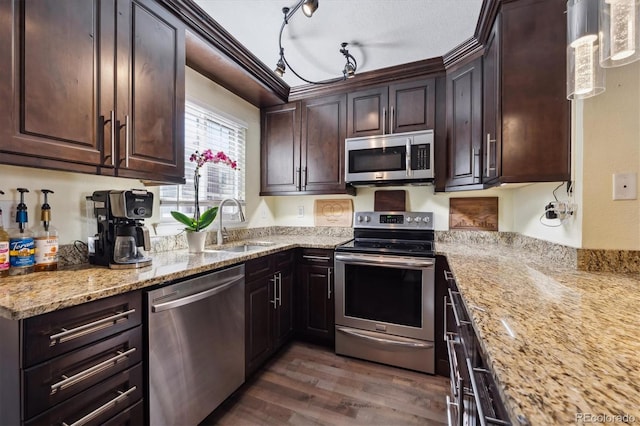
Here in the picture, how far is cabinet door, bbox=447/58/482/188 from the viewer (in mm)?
1965

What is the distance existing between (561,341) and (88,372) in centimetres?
142

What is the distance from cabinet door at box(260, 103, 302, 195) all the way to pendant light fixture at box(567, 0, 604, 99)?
2.05 meters

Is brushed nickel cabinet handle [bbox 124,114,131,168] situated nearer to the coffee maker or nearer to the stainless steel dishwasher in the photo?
the coffee maker

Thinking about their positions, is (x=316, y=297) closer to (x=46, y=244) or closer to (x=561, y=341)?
(x=46, y=244)

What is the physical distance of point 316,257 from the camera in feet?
7.73

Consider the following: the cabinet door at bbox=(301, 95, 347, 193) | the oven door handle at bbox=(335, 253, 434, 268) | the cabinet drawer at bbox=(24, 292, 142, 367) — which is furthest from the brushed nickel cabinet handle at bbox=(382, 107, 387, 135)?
the cabinet drawer at bbox=(24, 292, 142, 367)

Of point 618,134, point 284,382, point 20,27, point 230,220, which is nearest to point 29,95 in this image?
point 20,27

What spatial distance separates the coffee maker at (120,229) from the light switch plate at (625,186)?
2.22 m

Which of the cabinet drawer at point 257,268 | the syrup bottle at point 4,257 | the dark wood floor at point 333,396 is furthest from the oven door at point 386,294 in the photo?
the syrup bottle at point 4,257

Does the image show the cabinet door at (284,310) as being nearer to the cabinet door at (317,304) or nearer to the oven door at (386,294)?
the cabinet door at (317,304)

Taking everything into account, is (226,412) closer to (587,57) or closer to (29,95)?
(29,95)

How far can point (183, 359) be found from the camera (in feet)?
4.40

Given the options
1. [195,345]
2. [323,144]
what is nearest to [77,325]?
[195,345]

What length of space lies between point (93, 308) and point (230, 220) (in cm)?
159
